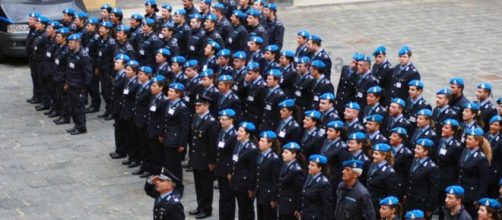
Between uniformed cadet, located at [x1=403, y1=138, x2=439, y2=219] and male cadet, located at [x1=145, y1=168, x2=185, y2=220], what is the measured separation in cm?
312

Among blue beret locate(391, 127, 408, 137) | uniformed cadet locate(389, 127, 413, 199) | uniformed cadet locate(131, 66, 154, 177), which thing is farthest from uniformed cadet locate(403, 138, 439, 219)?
uniformed cadet locate(131, 66, 154, 177)

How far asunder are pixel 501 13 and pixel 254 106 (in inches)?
520

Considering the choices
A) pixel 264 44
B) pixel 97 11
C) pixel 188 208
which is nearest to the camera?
pixel 188 208

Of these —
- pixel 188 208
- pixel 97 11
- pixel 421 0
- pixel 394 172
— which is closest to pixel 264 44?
pixel 188 208

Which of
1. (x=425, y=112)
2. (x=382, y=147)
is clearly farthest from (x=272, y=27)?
(x=382, y=147)

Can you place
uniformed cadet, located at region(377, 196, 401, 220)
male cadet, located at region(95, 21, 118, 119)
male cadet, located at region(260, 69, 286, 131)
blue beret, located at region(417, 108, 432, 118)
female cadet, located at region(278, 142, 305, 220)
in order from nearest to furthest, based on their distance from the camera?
1. uniformed cadet, located at region(377, 196, 401, 220)
2. female cadet, located at region(278, 142, 305, 220)
3. blue beret, located at region(417, 108, 432, 118)
4. male cadet, located at region(260, 69, 286, 131)
5. male cadet, located at region(95, 21, 118, 119)

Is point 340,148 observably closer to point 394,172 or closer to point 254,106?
point 394,172

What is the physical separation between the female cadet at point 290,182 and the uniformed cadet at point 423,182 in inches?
56.5

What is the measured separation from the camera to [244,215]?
14195 mm

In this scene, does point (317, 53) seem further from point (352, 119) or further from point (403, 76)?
point (352, 119)

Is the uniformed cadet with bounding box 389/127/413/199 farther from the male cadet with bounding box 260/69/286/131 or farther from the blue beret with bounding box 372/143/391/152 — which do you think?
the male cadet with bounding box 260/69/286/131

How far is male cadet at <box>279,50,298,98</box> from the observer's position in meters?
17.2

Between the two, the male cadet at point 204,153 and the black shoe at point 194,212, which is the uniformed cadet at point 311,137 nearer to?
the male cadet at point 204,153

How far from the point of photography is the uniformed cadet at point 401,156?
536 inches
